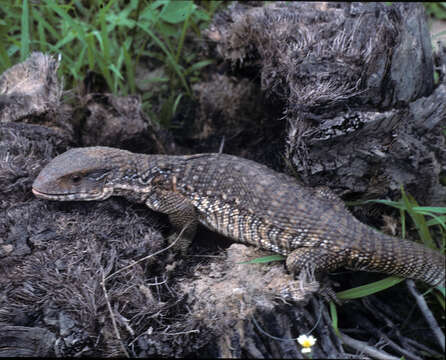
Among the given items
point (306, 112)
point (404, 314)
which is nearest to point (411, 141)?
point (306, 112)

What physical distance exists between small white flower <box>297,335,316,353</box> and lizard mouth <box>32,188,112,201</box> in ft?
6.12

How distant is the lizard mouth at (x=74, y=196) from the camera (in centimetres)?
301

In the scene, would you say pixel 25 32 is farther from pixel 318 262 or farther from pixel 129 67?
pixel 318 262

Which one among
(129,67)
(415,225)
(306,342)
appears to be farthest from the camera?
(129,67)

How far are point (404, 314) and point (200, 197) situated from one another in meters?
1.88

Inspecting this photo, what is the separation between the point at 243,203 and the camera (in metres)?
3.27

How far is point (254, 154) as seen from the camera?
4176 millimetres

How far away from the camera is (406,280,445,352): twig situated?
2877 millimetres

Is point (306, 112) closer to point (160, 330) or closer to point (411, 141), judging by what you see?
point (411, 141)

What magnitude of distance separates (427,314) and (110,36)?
4.31 meters

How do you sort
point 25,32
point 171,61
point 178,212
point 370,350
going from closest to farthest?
point 370,350 → point 178,212 → point 25,32 → point 171,61

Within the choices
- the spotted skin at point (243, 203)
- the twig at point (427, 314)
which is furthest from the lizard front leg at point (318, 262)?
the twig at point (427, 314)

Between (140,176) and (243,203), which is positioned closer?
(243,203)

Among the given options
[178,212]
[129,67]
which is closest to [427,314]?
[178,212]
